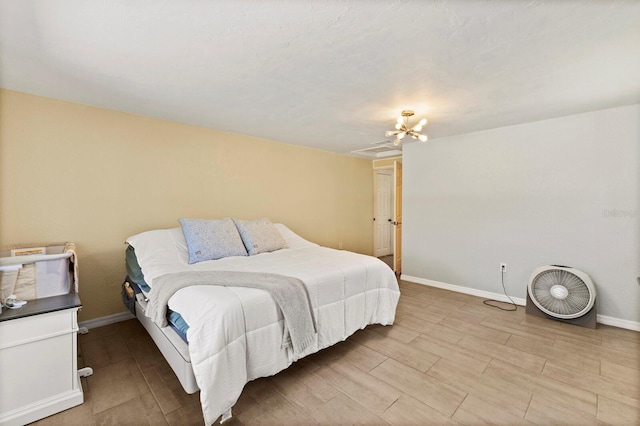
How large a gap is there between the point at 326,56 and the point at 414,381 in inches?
90.2

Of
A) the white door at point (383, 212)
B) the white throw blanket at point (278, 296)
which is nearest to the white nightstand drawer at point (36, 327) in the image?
the white throw blanket at point (278, 296)

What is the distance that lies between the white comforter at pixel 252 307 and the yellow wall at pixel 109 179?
1.54 feet

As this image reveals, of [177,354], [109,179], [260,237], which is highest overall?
[109,179]

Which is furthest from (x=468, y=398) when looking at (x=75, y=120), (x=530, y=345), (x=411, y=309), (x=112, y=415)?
(x=75, y=120)

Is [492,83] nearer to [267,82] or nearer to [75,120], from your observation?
[267,82]

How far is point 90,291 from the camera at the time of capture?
8.96ft

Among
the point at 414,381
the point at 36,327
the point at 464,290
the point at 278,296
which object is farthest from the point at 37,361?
the point at 464,290

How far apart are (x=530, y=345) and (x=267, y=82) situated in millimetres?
3173

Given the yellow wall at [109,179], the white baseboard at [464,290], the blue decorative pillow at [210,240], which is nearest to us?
the yellow wall at [109,179]

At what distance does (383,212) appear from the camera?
619cm

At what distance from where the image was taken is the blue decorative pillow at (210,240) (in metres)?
2.70

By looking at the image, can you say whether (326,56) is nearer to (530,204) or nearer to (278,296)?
(278,296)

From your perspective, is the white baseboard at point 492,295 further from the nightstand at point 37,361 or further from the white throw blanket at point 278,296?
the nightstand at point 37,361

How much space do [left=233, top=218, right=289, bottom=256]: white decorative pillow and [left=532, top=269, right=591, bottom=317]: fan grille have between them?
9.40ft
